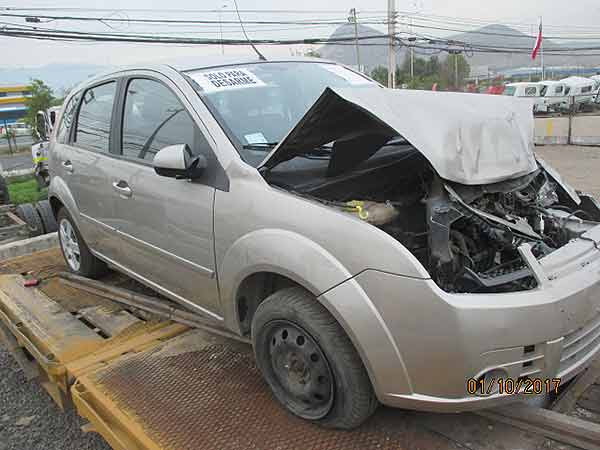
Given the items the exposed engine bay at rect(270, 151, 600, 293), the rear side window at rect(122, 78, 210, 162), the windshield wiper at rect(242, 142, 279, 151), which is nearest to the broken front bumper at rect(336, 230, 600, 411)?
the exposed engine bay at rect(270, 151, 600, 293)

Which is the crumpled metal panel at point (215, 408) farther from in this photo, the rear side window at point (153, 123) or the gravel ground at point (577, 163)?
the gravel ground at point (577, 163)

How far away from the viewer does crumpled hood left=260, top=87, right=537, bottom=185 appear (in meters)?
2.06

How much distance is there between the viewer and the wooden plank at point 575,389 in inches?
86.5

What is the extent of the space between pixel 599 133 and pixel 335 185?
1942 cm

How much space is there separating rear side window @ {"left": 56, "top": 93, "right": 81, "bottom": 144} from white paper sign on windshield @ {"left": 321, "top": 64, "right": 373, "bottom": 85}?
2.01m

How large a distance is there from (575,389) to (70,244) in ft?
12.4

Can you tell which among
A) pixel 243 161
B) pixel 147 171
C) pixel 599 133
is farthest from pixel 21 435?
pixel 599 133

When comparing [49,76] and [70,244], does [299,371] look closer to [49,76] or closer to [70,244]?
[70,244]

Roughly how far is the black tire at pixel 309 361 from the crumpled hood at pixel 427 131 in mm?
682

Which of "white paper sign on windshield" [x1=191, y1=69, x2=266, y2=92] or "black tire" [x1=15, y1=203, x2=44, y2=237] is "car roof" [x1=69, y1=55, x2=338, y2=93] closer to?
"white paper sign on windshield" [x1=191, y1=69, x2=266, y2=92]

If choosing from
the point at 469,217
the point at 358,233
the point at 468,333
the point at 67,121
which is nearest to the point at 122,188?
the point at 67,121

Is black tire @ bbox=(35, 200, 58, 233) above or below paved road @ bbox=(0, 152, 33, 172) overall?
above

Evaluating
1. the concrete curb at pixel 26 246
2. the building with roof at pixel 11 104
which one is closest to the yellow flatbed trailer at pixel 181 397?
the concrete curb at pixel 26 246

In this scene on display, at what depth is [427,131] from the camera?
207cm
